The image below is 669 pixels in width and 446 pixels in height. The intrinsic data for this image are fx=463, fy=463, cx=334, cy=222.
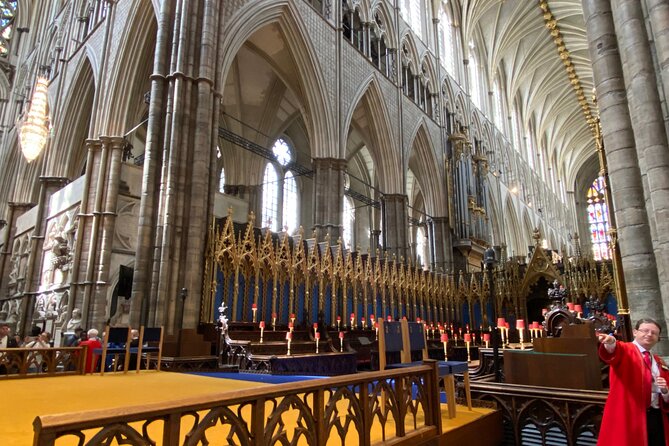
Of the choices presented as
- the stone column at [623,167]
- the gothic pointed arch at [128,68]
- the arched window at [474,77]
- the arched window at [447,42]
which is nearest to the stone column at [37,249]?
the gothic pointed arch at [128,68]

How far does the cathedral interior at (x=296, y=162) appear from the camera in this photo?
18.7 feet

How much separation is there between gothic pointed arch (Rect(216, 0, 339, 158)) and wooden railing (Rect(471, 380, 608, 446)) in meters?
10.6

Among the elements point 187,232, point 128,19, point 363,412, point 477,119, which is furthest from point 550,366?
point 477,119

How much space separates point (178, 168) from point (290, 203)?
12461 millimetres

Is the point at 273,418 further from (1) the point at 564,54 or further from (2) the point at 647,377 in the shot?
(1) the point at 564,54

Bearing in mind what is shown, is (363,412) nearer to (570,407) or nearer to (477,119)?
(570,407)

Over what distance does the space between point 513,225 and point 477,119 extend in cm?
768

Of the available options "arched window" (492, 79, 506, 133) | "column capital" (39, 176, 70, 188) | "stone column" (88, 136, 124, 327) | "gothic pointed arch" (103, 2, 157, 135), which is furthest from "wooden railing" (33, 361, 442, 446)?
"arched window" (492, 79, 506, 133)

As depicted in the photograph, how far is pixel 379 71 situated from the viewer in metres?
16.8

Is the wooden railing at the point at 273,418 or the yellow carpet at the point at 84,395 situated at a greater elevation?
the wooden railing at the point at 273,418

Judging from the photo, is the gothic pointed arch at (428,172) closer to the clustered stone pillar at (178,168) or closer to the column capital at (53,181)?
the clustered stone pillar at (178,168)

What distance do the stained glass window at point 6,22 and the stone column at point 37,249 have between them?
12.1 m

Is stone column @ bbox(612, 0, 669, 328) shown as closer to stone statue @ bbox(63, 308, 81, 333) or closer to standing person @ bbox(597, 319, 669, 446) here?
standing person @ bbox(597, 319, 669, 446)

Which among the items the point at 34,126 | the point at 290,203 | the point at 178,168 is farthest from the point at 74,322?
the point at 290,203
